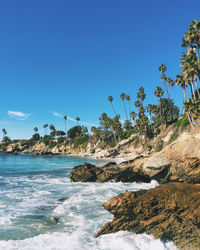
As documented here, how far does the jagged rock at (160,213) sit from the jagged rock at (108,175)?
12.1m

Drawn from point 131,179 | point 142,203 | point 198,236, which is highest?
point 142,203

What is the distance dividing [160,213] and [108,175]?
13.8 meters

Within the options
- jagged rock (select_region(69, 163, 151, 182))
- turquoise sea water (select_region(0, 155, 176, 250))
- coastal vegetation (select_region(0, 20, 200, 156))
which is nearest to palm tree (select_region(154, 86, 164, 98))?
coastal vegetation (select_region(0, 20, 200, 156))

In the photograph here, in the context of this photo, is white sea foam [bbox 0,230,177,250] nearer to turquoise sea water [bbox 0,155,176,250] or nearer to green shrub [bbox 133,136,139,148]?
turquoise sea water [bbox 0,155,176,250]

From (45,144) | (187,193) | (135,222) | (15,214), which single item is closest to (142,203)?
(135,222)

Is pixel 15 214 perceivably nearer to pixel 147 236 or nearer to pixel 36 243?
pixel 36 243

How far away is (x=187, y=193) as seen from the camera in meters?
7.26

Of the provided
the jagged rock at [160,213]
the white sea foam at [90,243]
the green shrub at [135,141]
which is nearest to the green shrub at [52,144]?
the green shrub at [135,141]

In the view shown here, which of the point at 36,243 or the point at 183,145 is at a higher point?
the point at 183,145

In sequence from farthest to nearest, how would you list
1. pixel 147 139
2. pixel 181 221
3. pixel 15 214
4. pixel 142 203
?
pixel 147 139 < pixel 15 214 < pixel 142 203 < pixel 181 221

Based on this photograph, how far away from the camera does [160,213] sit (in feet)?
22.6

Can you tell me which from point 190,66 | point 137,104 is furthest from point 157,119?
point 190,66

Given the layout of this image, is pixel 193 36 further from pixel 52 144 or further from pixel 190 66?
pixel 52 144

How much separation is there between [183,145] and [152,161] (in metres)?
3.69
